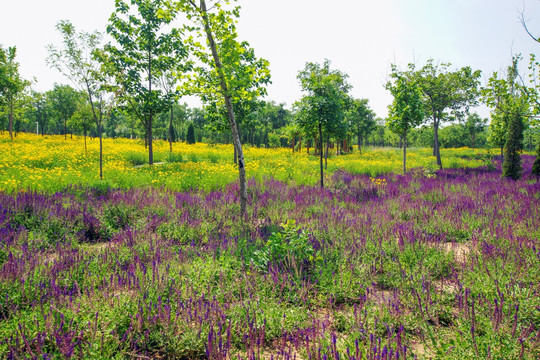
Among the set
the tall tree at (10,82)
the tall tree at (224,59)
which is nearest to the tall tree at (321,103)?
the tall tree at (224,59)

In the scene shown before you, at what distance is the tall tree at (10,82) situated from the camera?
71.2 feet

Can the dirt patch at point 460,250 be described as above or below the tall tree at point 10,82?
below

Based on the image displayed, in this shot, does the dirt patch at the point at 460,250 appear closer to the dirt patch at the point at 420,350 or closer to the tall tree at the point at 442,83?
the dirt patch at the point at 420,350

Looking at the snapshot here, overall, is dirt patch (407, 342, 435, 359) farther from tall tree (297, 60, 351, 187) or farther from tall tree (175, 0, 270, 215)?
tall tree (297, 60, 351, 187)

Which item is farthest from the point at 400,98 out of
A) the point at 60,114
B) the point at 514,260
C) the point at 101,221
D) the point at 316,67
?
the point at 60,114

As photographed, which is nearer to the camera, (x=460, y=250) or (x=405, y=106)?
(x=460, y=250)

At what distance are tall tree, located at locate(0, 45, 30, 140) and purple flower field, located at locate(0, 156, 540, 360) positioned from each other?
25047mm

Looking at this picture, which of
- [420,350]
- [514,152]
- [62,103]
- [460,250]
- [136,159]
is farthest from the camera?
[62,103]

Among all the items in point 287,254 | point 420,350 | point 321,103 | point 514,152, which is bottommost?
point 420,350

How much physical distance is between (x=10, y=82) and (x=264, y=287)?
104ft

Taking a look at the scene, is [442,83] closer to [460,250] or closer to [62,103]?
[460,250]

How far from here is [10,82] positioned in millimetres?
22453

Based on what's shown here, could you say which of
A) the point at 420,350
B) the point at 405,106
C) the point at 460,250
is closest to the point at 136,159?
the point at 405,106

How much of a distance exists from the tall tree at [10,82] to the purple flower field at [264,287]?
25047 millimetres
